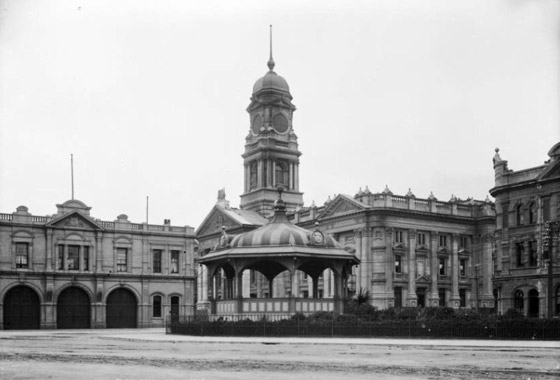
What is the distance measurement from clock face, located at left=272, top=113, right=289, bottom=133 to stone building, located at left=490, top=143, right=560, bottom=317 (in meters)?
37.7

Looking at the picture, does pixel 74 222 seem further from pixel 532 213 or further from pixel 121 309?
pixel 532 213

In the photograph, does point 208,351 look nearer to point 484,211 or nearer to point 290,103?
point 484,211

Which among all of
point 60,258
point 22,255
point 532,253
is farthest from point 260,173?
point 532,253

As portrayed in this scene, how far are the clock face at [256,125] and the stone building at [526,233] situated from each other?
39.4 meters

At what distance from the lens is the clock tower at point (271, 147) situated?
9394 cm

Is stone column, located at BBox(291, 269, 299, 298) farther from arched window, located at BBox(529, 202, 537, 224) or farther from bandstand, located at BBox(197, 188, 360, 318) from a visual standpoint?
arched window, located at BBox(529, 202, 537, 224)

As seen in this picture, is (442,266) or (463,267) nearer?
(442,266)

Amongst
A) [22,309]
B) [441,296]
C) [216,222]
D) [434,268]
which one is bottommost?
[22,309]

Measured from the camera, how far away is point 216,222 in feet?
316

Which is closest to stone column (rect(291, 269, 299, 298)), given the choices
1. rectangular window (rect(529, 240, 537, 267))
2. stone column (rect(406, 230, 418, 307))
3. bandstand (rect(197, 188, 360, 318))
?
bandstand (rect(197, 188, 360, 318))

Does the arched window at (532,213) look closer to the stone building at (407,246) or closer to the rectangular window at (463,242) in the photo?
the stone building at (407,246)

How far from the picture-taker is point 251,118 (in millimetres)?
97688

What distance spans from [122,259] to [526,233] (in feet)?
114

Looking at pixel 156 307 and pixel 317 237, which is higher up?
pixel 317 237
